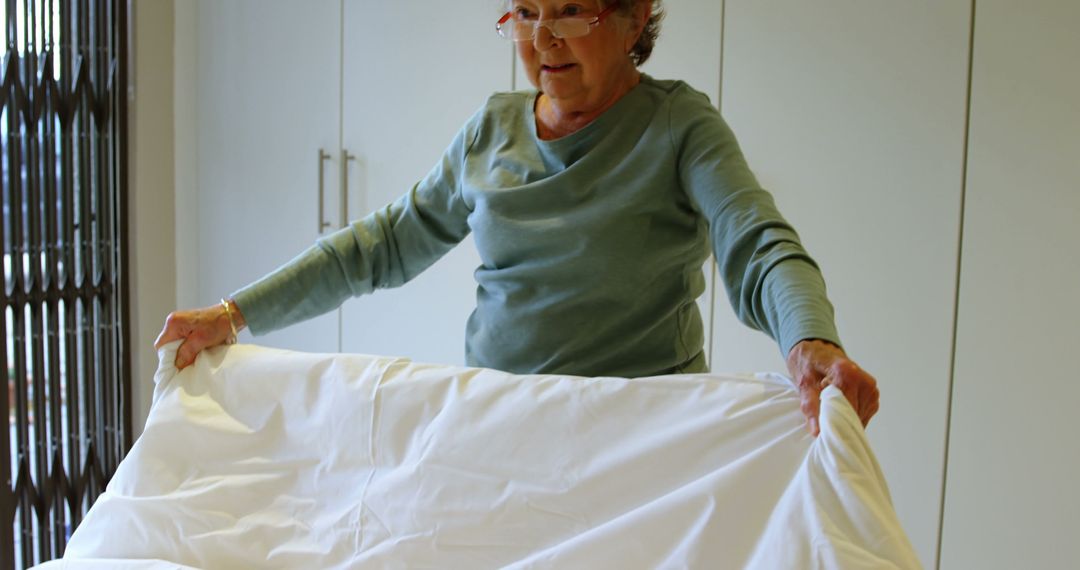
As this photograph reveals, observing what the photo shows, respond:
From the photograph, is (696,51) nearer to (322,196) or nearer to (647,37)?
(647,37)

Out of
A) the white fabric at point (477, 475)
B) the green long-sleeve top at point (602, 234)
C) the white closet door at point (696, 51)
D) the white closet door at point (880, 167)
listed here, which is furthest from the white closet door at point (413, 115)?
the white fabric at point (477, 475)

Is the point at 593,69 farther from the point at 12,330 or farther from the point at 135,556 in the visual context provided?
the point at 12,330

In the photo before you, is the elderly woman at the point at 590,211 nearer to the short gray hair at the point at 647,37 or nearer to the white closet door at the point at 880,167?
the short gray hair at the point at 647,37

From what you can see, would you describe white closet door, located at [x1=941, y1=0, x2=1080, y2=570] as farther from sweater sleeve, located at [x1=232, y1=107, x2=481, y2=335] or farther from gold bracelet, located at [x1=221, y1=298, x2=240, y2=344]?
gold bracelet, located at [x1=221, y1=298, x2=240, y2=344]

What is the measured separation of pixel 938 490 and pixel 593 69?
138cm

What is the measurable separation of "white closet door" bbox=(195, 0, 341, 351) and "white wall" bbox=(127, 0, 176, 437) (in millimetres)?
155

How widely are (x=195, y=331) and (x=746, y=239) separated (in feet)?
2.60

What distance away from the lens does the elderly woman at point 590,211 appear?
4.62 feet

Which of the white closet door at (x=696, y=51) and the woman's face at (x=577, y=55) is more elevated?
the white closet door at (x=696, y=51)

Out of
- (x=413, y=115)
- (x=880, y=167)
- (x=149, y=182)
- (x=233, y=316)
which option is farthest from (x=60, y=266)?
(x=880, y=167)

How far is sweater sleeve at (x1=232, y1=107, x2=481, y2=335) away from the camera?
161 cm

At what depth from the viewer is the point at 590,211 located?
1444 millimetres

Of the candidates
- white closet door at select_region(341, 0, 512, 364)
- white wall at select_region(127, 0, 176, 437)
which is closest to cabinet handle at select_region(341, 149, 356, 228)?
white closet door at select_region(341, 0, 512, 364)

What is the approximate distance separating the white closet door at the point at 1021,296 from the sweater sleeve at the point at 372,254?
1173 mm
